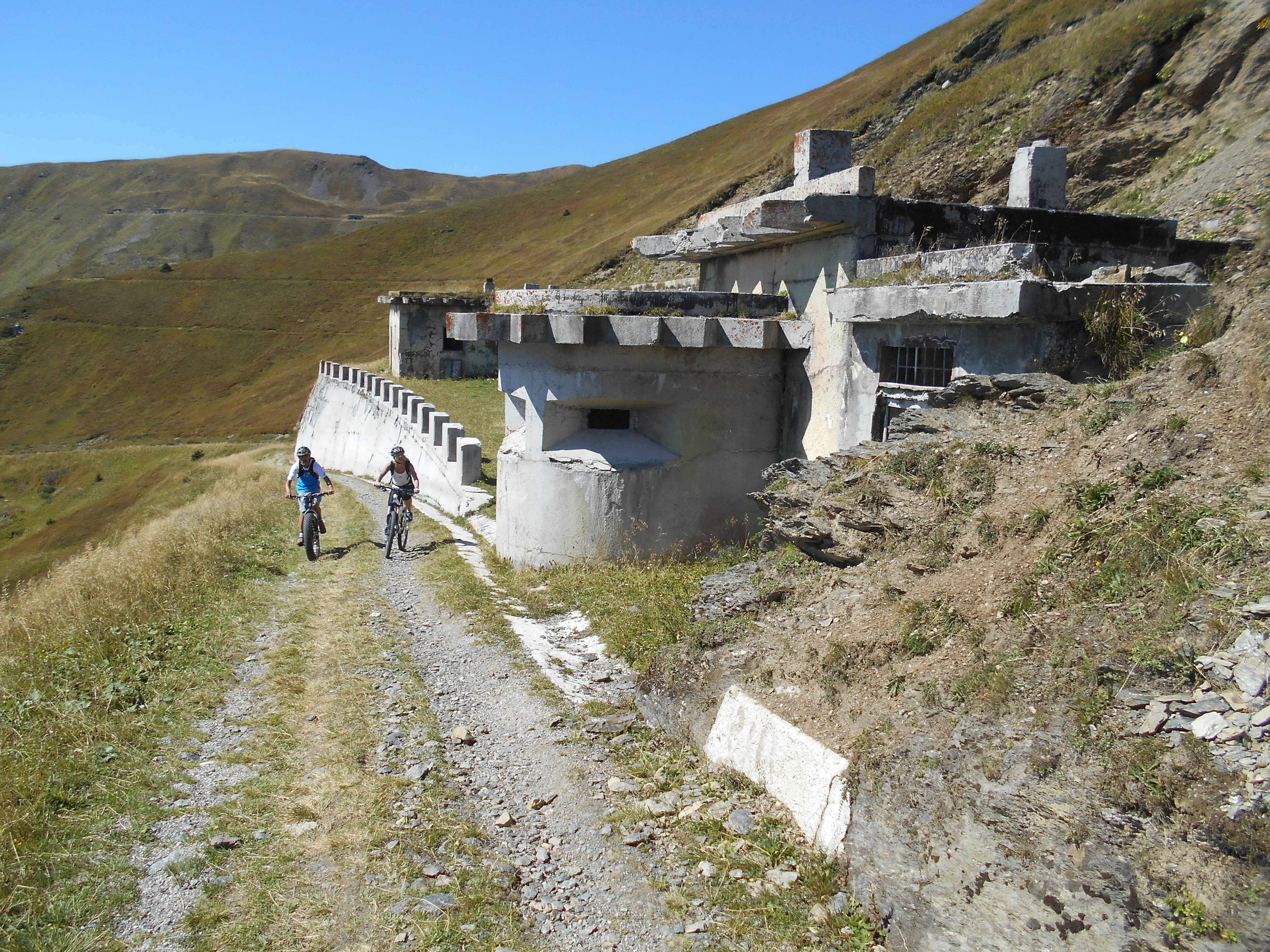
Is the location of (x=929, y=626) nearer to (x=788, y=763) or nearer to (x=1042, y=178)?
(x=788, y=763)

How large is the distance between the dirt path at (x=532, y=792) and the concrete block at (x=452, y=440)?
881cm

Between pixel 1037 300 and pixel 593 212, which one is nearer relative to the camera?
pixel 1037 300

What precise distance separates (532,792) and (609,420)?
5.80m

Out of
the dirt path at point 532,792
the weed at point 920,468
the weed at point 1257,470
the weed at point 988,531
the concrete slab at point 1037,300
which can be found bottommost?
the dirt path at point 532,792

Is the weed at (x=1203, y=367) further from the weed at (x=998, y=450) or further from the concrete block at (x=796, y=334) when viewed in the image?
the concrete block at (x=796, y=334)

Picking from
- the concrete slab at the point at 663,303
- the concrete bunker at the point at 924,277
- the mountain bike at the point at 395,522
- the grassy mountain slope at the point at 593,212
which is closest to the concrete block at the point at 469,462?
the mountain bike at the point at 395,522

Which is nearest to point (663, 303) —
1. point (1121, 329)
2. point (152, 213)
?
point (1121, 329)

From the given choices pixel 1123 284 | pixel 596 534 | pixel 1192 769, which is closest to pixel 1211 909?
pixel 1192 769

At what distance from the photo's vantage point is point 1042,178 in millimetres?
9508

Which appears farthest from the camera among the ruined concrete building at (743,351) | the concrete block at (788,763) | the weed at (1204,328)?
the ruined concrete building at (743,351)

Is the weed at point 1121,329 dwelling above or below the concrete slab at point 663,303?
below

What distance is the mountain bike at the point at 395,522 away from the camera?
39.7ft

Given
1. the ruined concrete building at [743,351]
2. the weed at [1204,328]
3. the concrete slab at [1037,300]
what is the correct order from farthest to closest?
1. the ruined concrete building at [743,351]
2. the concrete slab at [1037,300]
3. the weed at [1204,328]

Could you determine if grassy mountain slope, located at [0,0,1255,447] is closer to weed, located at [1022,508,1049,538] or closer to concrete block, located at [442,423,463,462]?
weed, located at [1022,508,1049,538]
